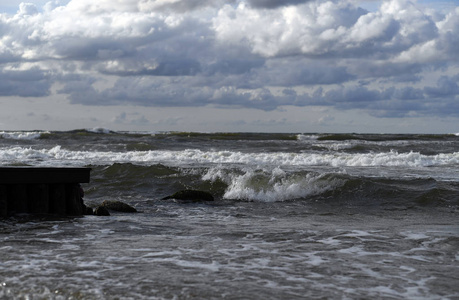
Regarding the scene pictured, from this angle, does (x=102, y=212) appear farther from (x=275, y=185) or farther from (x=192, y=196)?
(x=275, y=185)

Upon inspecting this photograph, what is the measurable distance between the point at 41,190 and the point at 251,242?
189 inches

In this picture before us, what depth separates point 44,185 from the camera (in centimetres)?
1088

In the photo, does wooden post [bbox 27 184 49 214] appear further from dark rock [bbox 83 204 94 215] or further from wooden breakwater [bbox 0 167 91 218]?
dark rock [bbox 83 204 94 215]

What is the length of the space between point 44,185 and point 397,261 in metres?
6.95

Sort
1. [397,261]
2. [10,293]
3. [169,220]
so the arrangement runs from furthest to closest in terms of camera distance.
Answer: [169,220] < [397,261] < [10,293]

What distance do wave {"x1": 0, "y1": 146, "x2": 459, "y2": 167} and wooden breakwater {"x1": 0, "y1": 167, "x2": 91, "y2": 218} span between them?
11.3 meters

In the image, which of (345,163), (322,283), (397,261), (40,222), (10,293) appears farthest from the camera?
(345,163)

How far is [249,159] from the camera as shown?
25484mm

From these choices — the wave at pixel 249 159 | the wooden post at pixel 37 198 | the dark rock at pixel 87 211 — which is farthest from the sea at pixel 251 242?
the wave at pixel 249 159

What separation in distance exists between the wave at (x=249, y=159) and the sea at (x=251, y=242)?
599cm

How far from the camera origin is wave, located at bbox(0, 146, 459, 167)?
2323 cm

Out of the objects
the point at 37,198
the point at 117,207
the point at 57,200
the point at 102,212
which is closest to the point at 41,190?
the point at 37,198

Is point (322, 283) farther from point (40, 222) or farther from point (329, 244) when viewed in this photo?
point (40, 222)

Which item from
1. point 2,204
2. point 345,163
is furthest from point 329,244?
point 345,163
